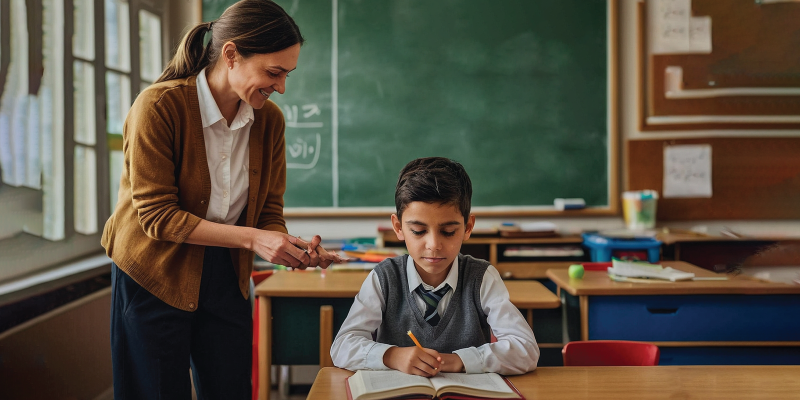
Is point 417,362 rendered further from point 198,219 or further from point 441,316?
point 198,219

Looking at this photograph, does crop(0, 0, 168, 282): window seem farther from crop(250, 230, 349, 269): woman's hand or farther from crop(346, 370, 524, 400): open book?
crop(346, 370, 524, 400): open book

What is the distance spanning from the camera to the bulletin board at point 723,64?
3285mm

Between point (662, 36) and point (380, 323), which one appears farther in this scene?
point (662, 36)

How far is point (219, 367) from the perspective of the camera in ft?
4.68

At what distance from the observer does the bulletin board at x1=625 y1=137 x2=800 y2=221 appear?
10.9 ft

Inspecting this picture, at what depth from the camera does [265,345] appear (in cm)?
205

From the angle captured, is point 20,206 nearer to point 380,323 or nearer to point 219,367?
point 219,367

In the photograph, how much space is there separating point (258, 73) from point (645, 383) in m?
1.08

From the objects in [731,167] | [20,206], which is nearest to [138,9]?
[20,206]

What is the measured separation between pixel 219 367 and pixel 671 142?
2.89 m

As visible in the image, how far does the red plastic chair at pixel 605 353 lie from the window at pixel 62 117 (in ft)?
5.86

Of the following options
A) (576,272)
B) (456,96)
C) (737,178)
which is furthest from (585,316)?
(737,178)

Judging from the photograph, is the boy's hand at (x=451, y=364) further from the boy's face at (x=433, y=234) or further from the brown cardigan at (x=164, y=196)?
the brown cardigan at (x=164, y=196)

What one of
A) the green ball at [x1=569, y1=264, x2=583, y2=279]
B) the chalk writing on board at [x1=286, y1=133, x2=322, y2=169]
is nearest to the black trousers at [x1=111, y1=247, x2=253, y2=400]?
the green ball at [x1=569, y1=264, x2=583, y2=279]
